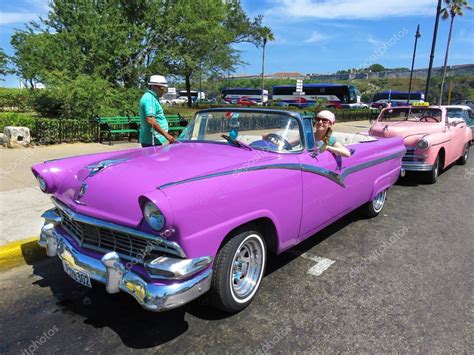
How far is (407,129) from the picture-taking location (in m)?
8.52

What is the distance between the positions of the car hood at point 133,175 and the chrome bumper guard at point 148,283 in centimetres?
32

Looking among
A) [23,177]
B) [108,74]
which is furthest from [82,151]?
[108,74]

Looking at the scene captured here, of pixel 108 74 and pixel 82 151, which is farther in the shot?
pixel 108 74

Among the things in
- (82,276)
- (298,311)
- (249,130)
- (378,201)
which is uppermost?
(249,130)

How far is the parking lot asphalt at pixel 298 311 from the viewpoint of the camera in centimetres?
276

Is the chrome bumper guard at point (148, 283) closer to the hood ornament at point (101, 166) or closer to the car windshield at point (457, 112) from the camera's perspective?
the hood ornament at point (101, 166)

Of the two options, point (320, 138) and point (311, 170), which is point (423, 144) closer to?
point (320, 138)

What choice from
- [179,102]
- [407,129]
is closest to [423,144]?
[407,129]

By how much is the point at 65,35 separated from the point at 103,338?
14.2 metres

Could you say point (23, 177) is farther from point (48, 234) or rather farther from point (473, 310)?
point (473, 310)

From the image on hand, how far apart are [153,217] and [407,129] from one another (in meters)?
7.52

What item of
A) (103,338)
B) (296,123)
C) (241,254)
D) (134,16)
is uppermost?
(134,16)

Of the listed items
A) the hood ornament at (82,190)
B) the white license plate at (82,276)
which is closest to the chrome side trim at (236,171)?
the hood ornament at (82,190)

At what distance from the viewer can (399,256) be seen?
436 centimetres
